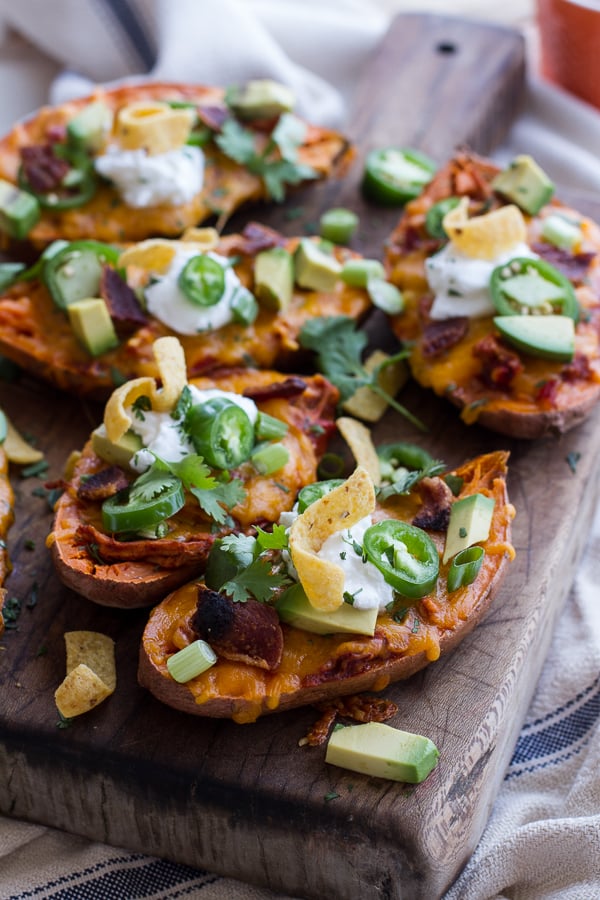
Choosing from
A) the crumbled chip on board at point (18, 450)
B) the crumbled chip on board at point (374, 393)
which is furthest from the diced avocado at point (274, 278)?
the crumbled chip on board at point (18, 450)

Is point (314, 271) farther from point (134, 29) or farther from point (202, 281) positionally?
point (134, 29)

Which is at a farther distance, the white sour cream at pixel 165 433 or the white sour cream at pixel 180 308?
the white sour cream at pixel 180 308

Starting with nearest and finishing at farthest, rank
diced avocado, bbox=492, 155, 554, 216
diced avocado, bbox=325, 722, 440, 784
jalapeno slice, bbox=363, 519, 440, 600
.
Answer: diced avocado, bbox=325, 722, 440, 784
jalapeno slice, bbox=363, 519, 440, 600
diced avocado, bbox=492, 155, 554, 216

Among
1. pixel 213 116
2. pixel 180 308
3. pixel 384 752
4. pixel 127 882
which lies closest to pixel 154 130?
pixel 213 116

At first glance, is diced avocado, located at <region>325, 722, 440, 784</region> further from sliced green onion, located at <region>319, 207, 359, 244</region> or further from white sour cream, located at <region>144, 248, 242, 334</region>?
sliced green onion, located at <region>319, 207, 359, 244</region>

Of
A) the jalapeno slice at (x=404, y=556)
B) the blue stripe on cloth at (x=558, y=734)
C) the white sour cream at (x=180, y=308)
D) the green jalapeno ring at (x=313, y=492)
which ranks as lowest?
the blue stripe on cloth at (x=558, y=734)

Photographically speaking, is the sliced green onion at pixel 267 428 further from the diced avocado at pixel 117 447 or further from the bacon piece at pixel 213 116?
the bacon piece at pixel 213 116

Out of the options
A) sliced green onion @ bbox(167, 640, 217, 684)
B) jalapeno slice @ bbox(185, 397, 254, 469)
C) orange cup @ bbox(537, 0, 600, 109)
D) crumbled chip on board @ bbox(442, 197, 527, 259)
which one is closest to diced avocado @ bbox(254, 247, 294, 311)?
crumbled chip on board @ bbox(442, 197, 527, 259)
